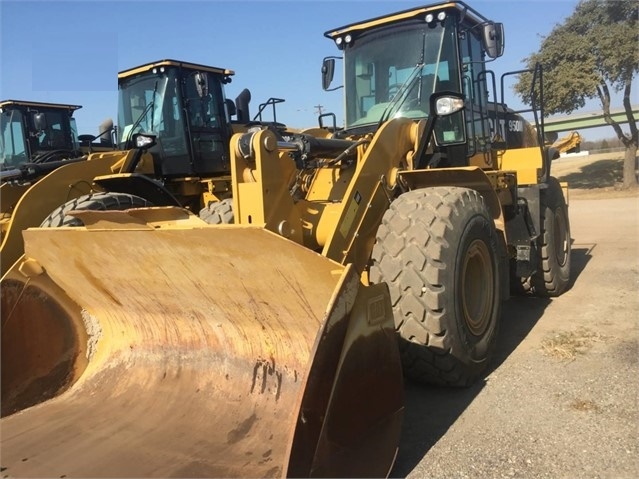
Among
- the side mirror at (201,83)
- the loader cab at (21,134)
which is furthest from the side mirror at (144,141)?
the loader cab at (21,134)

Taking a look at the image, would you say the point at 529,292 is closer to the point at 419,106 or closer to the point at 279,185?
the point at 419,106

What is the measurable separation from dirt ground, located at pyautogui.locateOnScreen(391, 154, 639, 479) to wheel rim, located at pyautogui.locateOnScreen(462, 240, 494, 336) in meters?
0.42

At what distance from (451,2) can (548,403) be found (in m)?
3.41

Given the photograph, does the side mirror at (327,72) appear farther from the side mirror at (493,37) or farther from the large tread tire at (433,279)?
the large tread tire at (433,279)

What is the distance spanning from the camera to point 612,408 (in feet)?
11.5

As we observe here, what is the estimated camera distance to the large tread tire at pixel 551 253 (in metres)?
6.52

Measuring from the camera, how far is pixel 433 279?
3.48 meters

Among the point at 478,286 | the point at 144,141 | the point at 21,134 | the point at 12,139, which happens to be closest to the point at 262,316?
the point at 478,286

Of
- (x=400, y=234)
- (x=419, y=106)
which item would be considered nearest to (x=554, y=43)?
(x=419, y=106)

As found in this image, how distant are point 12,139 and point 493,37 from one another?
980 centimetres

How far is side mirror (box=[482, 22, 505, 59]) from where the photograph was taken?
5023mm

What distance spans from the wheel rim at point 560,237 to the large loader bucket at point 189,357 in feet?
15.4

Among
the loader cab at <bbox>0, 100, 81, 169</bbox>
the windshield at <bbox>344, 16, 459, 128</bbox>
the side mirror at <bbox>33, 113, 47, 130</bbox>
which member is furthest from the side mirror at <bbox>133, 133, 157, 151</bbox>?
the windshield at <bbox>344, 16, 459, 128</bbox>

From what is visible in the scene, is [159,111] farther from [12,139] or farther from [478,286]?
[478,286]
